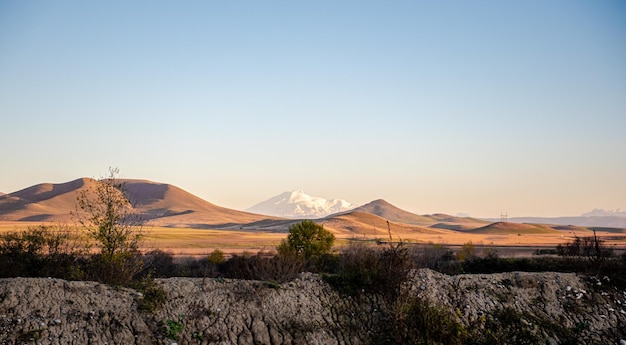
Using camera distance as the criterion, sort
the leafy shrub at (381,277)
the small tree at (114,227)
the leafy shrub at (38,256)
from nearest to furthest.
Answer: the leafy shrub at (381,277) → the leafy shrub at (38,256) → the small tree at (114,227)

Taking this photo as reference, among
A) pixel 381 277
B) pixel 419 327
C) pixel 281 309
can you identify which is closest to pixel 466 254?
pixel 381 277

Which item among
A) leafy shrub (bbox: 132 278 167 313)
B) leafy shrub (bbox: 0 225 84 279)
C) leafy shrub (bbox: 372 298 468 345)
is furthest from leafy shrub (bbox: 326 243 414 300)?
leafy shrub (bbox: 0 225 84 279)

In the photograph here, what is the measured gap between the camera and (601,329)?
1909 centimetres

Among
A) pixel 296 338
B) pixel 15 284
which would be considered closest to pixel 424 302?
pixel 296 338

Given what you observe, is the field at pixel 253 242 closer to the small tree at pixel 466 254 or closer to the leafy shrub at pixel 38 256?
the small tree at pixel 466 254

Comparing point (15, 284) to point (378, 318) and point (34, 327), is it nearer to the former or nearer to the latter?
point (34, 327)

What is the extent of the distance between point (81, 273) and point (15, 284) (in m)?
3.79

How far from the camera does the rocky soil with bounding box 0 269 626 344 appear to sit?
597 inches

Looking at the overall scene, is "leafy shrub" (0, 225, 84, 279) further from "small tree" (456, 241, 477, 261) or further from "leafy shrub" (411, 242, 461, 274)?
"small tree" (456, 241, 477, 261)

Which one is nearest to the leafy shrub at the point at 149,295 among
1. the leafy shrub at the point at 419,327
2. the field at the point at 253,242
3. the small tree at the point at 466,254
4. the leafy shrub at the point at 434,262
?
the leafy shrub at the point at 419,327

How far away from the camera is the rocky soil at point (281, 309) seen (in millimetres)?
15156

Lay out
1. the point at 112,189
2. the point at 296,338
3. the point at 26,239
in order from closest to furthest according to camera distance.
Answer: the point at 296,338 → the point at 26,239 → the point at 112,189

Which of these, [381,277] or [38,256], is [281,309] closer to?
[381,277]

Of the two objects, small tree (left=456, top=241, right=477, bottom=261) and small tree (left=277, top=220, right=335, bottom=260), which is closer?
small tree (left=277, top=220, right=335, bottom=260)
